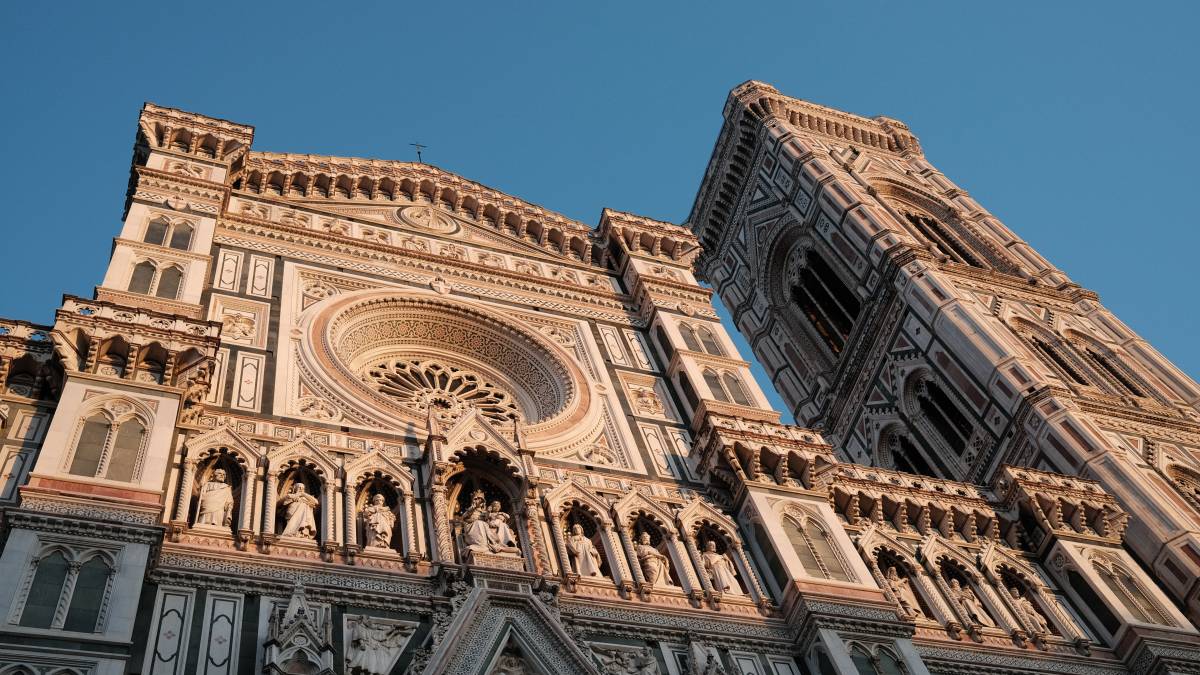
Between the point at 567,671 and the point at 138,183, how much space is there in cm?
934

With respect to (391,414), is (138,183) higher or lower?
higher

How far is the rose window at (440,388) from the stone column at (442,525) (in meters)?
2.76

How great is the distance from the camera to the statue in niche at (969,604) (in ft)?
43.3

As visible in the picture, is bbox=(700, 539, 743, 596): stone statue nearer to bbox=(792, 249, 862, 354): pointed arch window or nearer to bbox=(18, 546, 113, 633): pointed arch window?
bbox=(18, 546, 113, 633): pointed arch window

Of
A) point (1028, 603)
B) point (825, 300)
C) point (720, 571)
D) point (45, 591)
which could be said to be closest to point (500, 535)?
point (720, 571)

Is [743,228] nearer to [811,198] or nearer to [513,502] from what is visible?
[811,198]

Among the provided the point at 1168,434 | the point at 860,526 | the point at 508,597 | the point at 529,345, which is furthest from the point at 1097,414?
the point at 508,597

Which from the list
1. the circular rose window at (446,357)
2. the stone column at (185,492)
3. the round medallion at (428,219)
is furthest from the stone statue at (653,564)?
the round medallion at (428,219)

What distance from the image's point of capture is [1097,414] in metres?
19.5

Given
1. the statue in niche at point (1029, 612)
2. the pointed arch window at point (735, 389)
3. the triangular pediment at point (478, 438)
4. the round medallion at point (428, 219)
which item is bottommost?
the statue in niche at point (1029, 612)

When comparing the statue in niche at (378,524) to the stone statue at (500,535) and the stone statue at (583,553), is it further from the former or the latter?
the stone statue at (583,553)

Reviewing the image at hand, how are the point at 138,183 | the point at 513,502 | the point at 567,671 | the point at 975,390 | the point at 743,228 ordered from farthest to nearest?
the point at 743,228 < the point at 975,390 < the point at 138,183 < the point at 513,502 < the point at 567,671

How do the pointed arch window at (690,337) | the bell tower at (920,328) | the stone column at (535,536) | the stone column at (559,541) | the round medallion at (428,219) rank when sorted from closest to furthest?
the stone column at (535,536) → the stone column at (559,541) → the pointed arch window at (690,337) → the bell tower at (920,328) → the round medallion at (428,219)

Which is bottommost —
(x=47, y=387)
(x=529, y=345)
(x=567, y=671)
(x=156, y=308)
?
(x=567, y=671)
